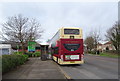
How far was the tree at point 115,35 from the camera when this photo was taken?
41844 mm

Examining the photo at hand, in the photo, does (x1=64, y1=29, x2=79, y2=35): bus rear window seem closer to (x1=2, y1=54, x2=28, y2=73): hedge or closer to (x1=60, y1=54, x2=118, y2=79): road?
(x1=60, y1=54, x2=118, y2=79): road

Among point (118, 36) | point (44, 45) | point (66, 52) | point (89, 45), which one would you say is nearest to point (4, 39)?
point (44, 45)

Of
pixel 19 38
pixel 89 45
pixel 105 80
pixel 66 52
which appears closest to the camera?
pixel 105 80

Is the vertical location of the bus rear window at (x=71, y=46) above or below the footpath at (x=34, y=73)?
above

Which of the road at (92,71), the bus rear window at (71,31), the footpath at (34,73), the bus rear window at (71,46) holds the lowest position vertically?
the road at (92,71)

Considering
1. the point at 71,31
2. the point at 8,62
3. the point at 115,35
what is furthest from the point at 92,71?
the point at 115,35

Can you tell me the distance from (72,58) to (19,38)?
465 inches

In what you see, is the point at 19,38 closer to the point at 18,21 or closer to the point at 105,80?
the point at 18,21

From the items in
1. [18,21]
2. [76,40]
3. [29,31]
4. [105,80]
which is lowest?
[105,80]

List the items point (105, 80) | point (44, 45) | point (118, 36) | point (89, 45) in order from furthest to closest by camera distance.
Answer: point (89, 45) → point (118, 36) → point (44, 45) → point (105, 80)

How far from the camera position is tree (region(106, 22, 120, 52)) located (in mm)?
41844

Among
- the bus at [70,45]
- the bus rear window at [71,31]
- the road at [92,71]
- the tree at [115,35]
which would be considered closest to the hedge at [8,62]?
the road at [92,71]

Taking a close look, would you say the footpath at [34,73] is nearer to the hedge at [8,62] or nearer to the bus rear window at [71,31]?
the hedge at [8,62]

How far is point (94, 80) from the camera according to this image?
24.1 feet
